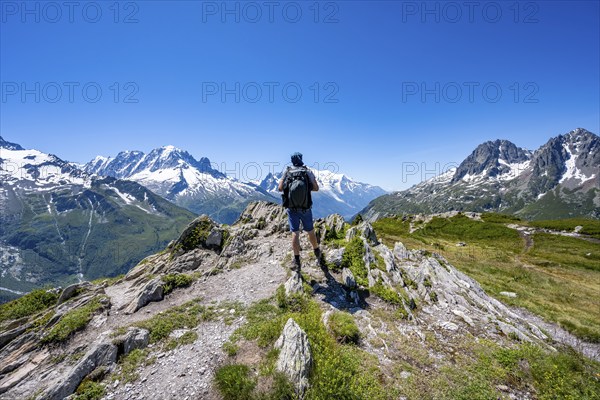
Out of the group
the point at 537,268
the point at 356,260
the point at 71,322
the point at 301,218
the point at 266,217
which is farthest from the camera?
the point at 537,268

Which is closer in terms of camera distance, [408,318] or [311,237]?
[408,318]

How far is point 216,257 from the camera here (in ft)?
66.5

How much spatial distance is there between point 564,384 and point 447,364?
3378mm

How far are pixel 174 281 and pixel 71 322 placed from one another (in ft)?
15.7

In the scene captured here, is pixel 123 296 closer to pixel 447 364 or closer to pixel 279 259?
pixel 279 259

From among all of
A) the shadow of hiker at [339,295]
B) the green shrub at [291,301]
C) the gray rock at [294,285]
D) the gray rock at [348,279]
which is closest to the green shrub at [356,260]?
the gray rock at [348,279]

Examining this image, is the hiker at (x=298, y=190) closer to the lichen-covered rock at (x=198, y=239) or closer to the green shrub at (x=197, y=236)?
the lichen-covered rock at (x=198, y=239)

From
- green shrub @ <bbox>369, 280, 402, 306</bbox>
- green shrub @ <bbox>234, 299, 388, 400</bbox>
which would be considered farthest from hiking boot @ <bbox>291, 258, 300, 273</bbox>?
green shrub @ <bbox>369, 280, 402, 306</bbox>

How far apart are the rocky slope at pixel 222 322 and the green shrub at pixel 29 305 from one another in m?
0.30

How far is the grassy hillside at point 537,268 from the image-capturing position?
24.4m

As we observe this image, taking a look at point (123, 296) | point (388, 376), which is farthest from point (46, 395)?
point (388, 376)

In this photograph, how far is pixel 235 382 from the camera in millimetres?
7426

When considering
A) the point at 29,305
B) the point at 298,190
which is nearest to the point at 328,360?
the point at 298,190

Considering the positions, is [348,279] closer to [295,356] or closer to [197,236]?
[295,356]
